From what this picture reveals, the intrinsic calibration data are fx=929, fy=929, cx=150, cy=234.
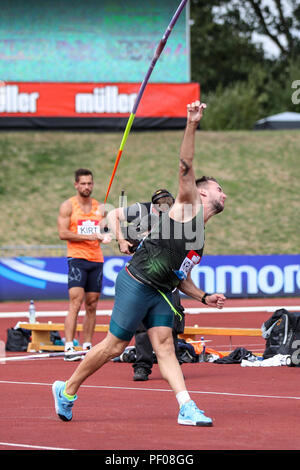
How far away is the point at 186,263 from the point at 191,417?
1.16 meters

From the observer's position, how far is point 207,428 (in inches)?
268

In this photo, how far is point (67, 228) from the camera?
39.9 feet

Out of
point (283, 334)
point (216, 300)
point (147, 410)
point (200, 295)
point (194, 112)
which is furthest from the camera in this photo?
point (283, 334)

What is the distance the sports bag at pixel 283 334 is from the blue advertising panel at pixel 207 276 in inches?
423

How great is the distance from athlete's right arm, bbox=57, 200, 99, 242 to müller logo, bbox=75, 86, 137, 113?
69.5ft

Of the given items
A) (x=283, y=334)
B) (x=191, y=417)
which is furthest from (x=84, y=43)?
(x=191, y=417)

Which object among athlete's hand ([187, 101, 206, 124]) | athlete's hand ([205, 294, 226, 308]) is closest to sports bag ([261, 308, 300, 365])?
athlete's hand ([205, 294, 226, 308])

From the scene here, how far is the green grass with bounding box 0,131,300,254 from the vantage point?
28719 millimetres

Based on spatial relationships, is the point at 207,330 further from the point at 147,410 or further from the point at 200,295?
the point at 200,295

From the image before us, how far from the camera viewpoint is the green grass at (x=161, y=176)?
28.7 meters

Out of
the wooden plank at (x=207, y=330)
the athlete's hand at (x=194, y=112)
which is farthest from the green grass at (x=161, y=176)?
the athlete's hand at (x=194, y=112)

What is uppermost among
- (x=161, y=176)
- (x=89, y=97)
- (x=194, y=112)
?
(x=89, y=97)

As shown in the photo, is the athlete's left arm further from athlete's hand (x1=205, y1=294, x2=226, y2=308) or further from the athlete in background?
the athlete in background
